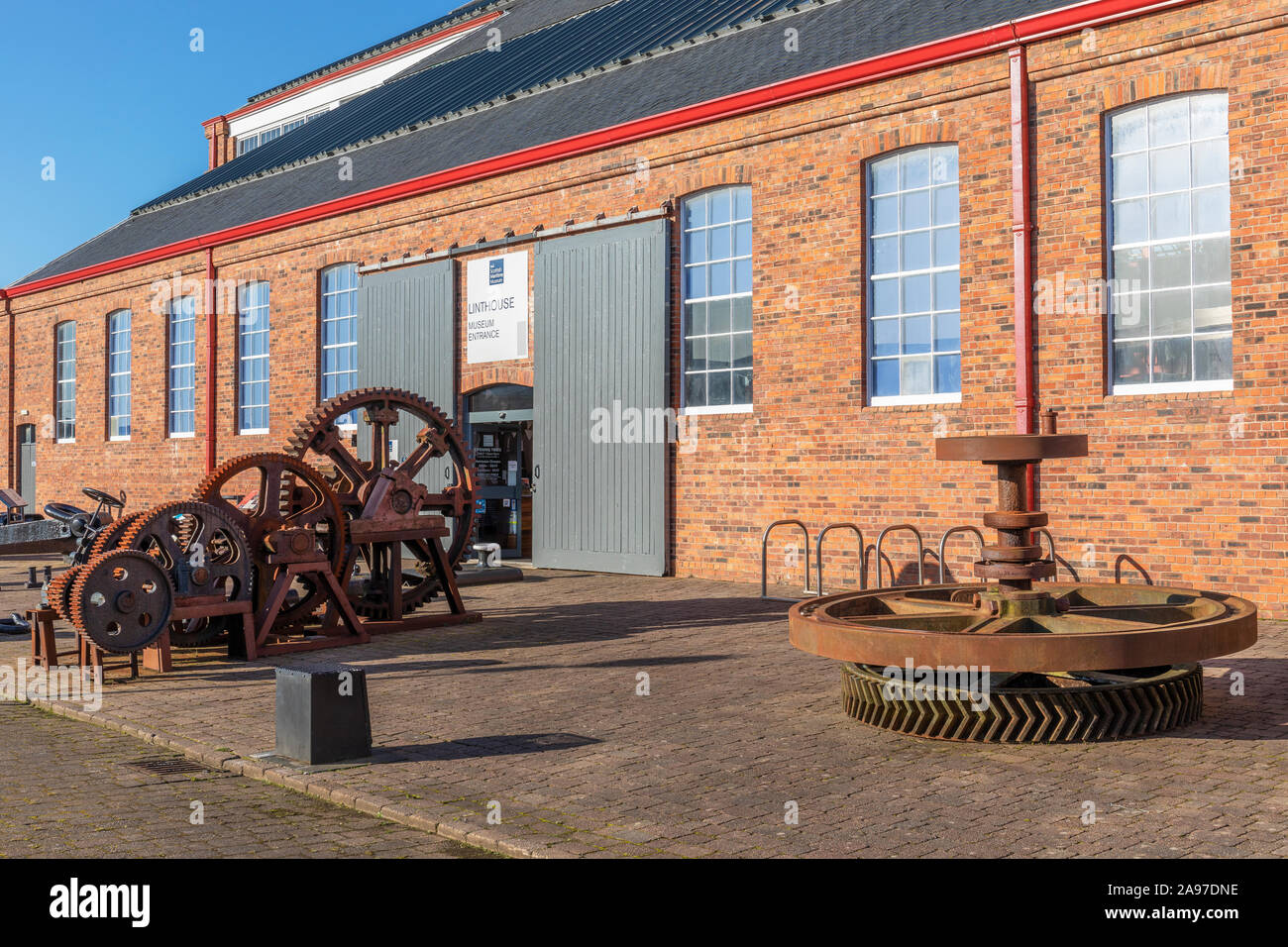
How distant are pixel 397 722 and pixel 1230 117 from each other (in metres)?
8.92

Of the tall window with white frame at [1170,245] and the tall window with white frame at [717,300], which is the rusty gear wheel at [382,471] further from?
the tall window with white frame at [1170,245]

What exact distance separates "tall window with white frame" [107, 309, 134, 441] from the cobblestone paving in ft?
66.6

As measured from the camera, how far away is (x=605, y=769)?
595 cm

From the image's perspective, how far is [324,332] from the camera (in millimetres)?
20812

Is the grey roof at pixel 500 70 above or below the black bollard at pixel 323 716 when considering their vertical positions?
above

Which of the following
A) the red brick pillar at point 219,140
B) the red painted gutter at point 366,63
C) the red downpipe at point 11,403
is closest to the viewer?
the red downpipe at point 11,403

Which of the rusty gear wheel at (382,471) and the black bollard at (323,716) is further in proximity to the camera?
the rusty gear wheel at (382,471)

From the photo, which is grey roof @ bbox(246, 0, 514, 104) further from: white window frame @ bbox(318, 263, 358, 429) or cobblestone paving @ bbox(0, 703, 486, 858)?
cobblestone paving @ bbox(0, 703, 486, 858)

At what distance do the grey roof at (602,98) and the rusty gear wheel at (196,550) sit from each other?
8.47m

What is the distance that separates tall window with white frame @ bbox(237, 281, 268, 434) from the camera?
21.9 m

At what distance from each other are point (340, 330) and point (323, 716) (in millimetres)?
15226

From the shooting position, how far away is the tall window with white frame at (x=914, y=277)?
42.0ft

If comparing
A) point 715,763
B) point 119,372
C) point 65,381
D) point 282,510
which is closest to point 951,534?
point 282,510

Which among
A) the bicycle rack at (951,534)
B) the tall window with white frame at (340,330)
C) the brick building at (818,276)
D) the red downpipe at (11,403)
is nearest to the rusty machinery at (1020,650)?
the bicycle rack at (951,534)
